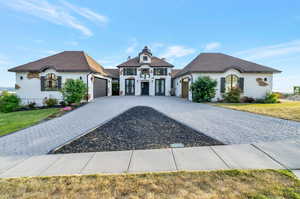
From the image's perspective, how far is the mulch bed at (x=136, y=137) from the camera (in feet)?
12.3

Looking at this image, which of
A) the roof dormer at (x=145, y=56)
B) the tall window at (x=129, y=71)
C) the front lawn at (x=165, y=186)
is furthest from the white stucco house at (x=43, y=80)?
the front lawn at (x=165, y=186)

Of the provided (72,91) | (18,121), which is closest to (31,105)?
(72,91)

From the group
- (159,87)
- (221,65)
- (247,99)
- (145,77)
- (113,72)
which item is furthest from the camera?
(113,72)

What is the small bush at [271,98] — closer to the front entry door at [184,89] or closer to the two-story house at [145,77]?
the front entry door at [184,89]

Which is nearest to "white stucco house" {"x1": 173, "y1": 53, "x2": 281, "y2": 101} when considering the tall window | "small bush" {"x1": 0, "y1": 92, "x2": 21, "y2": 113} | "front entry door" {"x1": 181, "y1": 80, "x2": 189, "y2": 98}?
"front entry door" {"x1": 181, "y1": 80, "x2": 189, "y2": 98}

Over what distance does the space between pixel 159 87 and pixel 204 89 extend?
28.9ft

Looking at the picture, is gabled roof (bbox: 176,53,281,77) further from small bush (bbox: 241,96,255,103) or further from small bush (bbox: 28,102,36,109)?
small bush (bbox: 28,102,36,109)

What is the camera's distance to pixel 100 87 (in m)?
17.0

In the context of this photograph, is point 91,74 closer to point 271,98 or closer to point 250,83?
point 250,83

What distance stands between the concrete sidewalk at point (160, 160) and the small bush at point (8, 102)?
13038mm

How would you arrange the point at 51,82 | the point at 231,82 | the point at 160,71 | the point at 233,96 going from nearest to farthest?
1. the point at 51,82
2. the point at 233,96
3. the point at 231,82
4. the point at 160,71

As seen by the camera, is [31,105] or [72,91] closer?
[72,91]

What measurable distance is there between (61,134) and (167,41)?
66.2 feet

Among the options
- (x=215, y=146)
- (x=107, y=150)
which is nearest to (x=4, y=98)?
(x=107, y=150)
